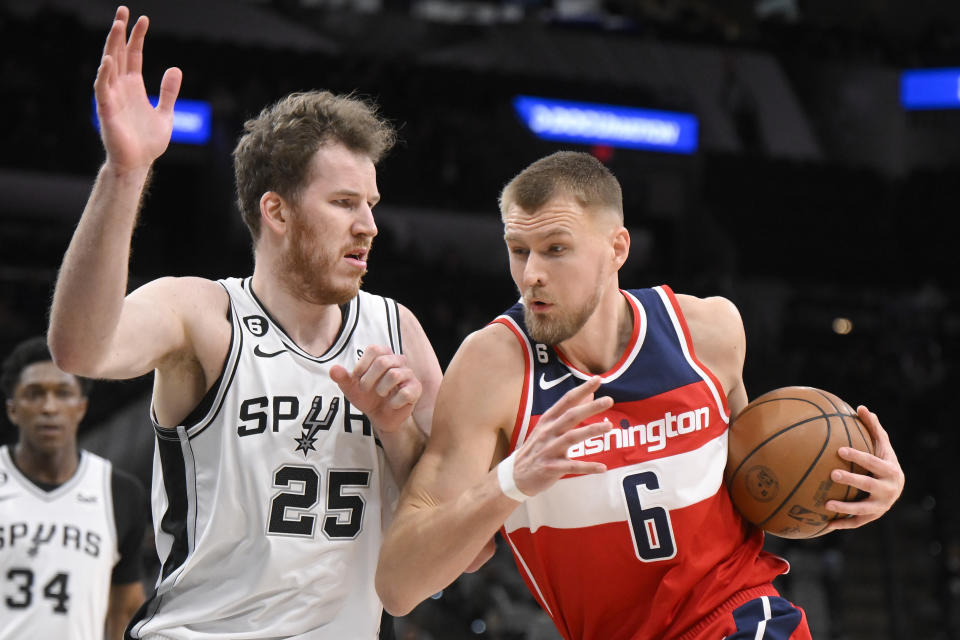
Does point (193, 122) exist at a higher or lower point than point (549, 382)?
higher

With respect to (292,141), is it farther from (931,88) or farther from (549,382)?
(931,88)

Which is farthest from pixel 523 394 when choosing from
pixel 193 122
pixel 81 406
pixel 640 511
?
pixel 193 122

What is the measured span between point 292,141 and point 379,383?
848 millimetres

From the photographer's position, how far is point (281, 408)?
3139 mm

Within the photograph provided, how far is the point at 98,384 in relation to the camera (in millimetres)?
9914

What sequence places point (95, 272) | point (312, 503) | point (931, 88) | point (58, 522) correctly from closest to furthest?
point (95, 272), point (312, 503), point (58, 522), point (931, 88)

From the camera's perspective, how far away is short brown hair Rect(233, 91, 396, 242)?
331cm

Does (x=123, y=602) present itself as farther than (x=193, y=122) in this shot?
No

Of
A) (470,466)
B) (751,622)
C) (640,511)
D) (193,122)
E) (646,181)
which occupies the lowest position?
(751,622)

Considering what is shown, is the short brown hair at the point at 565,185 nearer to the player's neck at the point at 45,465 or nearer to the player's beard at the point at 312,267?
the player's beard at the point at 312,267

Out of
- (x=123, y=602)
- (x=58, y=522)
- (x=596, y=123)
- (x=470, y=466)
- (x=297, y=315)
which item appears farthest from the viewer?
(x=596, y=123)

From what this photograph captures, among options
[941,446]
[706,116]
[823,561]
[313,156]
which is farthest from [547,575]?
[706,116]

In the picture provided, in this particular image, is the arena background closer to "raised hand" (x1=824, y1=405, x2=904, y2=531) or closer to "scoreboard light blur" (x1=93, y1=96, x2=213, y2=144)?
"scoreboard light blur" (x1=93, y1=96, x2=213, y2=144)

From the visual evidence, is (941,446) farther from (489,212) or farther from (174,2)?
(174,2)
